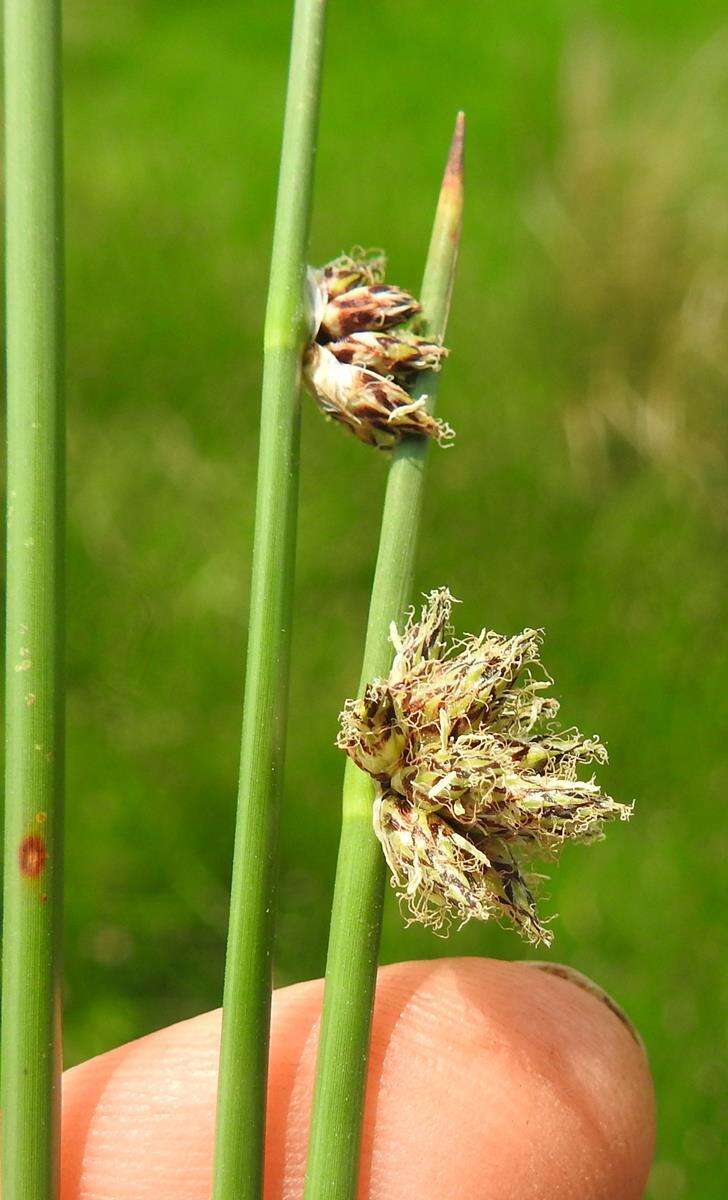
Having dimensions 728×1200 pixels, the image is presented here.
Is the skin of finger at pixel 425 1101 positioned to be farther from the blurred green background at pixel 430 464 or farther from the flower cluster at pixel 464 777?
the blurred green background at pixel 430 464

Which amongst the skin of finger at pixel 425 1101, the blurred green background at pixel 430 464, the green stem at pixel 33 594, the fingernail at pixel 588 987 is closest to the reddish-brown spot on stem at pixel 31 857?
the green stem at pixel 33 594

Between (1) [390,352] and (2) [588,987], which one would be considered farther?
(2) [588,987]

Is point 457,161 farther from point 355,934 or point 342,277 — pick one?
point 355,934

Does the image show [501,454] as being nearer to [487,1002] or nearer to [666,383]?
[666,383]

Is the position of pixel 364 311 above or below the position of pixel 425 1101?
above

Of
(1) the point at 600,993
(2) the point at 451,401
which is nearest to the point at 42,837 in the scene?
(1) the point at 600,993

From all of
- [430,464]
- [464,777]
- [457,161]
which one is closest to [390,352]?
[457,161]

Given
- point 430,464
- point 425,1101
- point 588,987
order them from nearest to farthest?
1. point 425,1101
2. point 588,987
3. point 430,464

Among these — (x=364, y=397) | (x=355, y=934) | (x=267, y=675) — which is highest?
(x=364, y=397)
